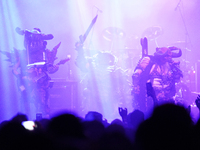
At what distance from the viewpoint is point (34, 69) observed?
24.5 feet

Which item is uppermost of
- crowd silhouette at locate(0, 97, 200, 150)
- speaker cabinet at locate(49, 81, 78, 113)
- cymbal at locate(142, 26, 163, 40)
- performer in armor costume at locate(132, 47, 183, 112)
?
cymbal at locate(142, 26, 163, 40)

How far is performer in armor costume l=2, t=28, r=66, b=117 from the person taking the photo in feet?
24.5

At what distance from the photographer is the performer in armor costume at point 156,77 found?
24.1 ft

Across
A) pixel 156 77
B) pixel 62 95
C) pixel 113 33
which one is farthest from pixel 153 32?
pixel 156 77

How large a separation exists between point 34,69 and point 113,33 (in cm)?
721

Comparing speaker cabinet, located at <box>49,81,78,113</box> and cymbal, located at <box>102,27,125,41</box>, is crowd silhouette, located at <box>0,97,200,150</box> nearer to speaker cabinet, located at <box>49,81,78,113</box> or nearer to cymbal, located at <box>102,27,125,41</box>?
speaker cabinet, located at <box>49,81,78,113</box>

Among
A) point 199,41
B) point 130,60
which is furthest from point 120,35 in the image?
point 199,41

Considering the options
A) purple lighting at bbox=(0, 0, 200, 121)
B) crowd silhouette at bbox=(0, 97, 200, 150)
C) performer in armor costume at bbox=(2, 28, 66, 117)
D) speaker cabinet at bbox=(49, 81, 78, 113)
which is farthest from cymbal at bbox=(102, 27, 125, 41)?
crowd silhouette at bbox=(0, 97, 200, 150)

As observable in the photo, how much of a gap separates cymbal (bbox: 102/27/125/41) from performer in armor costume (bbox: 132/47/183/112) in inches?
242

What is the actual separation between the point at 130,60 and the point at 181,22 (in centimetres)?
676

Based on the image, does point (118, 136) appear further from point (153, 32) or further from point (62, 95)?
point (153, 32)

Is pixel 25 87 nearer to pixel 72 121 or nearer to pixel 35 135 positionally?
pixel 72 121

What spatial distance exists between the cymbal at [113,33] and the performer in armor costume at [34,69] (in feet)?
20.1

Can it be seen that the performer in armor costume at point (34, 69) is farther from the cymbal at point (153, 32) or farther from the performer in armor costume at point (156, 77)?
the cymbal at point (153, 32)
